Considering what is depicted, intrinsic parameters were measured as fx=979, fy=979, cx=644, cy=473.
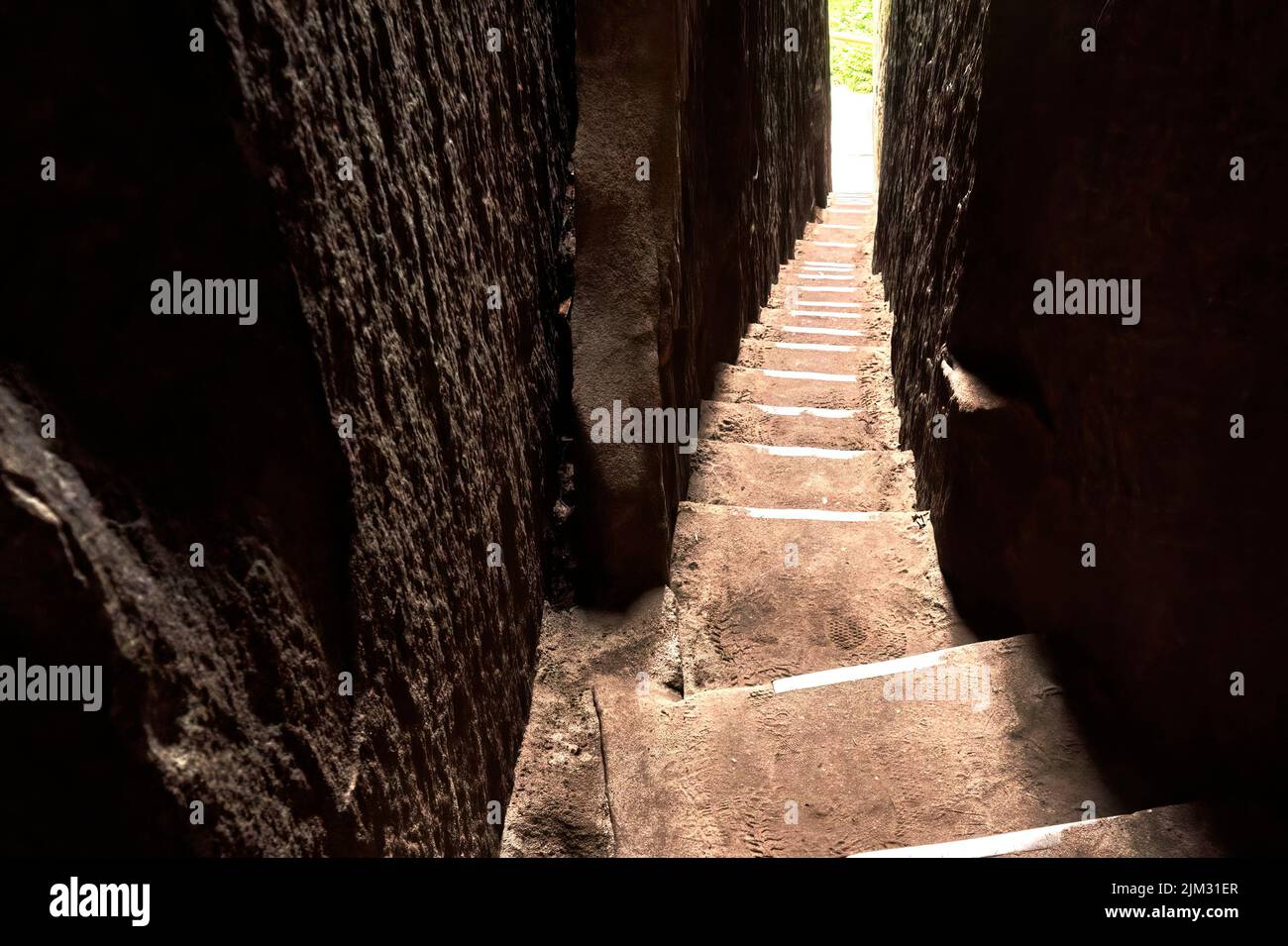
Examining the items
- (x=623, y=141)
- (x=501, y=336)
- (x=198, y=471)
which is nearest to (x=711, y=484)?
(x=623, y=141)

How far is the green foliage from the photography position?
15.9m

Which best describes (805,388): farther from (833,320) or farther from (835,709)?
(835,709)

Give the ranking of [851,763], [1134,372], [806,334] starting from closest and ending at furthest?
1. [1134,372]
2. [851,763]
3. [806,334]

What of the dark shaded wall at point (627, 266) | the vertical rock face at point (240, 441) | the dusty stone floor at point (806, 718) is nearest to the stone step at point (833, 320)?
the dusty stone floor at point (806, 718)

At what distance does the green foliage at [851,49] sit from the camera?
15.9m

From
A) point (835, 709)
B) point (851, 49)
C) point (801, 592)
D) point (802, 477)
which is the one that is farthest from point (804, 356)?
point (851, 49)

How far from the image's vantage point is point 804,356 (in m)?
4.52

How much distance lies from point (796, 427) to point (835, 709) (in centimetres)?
167

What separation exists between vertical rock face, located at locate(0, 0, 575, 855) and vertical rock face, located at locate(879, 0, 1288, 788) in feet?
4.05

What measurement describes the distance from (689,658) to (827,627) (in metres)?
0.37

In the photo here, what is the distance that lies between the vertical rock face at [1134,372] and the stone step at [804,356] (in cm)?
180

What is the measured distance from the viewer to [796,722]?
2104 mm

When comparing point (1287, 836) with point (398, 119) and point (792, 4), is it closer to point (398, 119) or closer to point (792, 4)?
point (398, 119)

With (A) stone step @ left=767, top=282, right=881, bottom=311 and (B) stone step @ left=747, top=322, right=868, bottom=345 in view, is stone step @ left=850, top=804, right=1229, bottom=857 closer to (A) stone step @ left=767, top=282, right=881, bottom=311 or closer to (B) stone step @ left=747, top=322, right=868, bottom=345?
(B) stone step @ left=747, top=322, right=868, bottom=345
